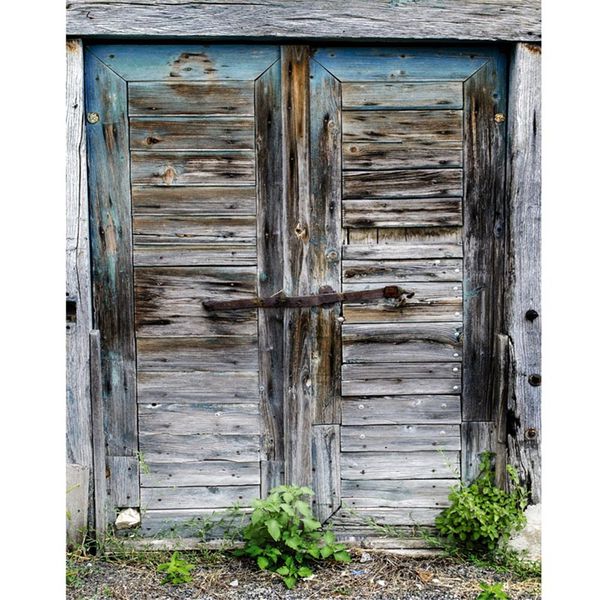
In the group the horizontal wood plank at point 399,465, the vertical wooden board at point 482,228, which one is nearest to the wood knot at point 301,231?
the vertical wooden board at point 482,228

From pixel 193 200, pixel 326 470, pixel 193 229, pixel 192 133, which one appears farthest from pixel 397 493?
pixel 192 133

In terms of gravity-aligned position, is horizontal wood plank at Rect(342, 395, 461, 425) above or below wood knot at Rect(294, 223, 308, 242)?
below

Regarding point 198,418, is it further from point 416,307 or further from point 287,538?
point 416,307

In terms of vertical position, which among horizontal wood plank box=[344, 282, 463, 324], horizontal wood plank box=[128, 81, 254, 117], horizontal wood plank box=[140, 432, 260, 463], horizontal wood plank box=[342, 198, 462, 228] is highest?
horizontal wood plank box=[128, 81, 254, 117]

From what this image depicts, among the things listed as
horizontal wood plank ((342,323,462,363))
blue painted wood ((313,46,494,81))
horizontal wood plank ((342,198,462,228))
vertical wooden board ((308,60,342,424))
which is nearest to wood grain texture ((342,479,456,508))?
vertical wooden board ((308,60,342,424))

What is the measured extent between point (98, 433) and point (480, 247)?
2.29 metres

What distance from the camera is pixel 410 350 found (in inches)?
157

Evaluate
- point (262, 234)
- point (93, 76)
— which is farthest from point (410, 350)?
point (93, 76)

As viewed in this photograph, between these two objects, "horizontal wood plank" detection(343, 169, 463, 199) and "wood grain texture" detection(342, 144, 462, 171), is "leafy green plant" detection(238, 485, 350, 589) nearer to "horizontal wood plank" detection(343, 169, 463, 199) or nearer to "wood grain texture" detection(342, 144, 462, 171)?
"horizontal wood plank" detection(343, 169, 463, 199)

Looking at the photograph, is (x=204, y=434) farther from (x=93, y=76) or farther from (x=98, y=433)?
(x=93, y=76)

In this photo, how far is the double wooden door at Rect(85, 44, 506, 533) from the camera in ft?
12.6

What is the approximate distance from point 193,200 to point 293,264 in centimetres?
63

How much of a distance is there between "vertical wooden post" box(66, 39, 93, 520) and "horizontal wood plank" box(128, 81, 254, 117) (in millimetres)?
295

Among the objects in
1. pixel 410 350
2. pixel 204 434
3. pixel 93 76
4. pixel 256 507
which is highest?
pixel 93 76
